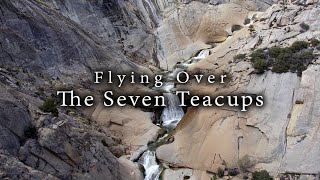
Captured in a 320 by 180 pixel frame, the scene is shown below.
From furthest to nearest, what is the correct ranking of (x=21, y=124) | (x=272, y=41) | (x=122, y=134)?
(x=272, y=41) → (x=122, y=134) → (x=21, y=124)

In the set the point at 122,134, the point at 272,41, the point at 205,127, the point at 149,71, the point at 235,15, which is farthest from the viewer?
the point at 235,15

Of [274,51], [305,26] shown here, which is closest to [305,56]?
[274,51]

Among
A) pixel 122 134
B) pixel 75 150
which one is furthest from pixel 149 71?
pixel 75 150

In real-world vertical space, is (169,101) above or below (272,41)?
below

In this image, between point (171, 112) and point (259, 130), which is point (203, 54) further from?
point (259, 130)

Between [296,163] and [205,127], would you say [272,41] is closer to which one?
[205,127]

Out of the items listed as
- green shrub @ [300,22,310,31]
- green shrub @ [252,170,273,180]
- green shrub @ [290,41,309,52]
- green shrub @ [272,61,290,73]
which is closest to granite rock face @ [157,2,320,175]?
green shrub @ [272,61,290,73]

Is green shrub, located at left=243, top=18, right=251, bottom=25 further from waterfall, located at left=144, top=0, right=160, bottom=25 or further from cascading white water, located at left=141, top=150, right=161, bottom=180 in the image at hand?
cascading white water, located at left=141, top=150, right=161, bottom=180
